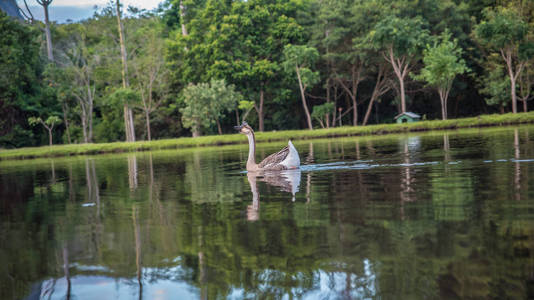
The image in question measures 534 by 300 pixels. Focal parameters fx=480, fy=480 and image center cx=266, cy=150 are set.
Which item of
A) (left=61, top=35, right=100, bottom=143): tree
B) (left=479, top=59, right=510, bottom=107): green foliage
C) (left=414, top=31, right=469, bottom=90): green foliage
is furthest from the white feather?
(left=61, top=35, right=100, bottom=143): tree

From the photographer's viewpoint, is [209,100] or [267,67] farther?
[267,67]

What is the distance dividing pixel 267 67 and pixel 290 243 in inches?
1654

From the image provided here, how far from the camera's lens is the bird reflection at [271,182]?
6.76 metres

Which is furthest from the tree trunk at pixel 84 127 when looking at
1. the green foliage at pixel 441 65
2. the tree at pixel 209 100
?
the green foliage at pixel 441 65

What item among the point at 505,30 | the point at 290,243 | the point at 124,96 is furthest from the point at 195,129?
the point at 290,243

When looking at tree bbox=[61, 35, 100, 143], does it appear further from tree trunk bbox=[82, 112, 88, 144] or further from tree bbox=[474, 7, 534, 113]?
tree bbox=[474, 7, 534, 113]

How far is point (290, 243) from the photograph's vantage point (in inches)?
187

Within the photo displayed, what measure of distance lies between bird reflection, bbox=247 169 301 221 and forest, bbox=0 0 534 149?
3089 centimetres

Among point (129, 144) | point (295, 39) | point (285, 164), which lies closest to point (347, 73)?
point (295, 39)

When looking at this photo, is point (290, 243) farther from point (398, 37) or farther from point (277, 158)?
point (398, 37)

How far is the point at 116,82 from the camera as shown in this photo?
53.8 m

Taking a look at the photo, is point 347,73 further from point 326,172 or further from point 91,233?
point 91,233

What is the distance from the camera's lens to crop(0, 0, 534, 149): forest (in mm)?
42562

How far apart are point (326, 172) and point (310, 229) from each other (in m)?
6.21
